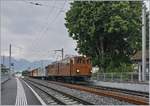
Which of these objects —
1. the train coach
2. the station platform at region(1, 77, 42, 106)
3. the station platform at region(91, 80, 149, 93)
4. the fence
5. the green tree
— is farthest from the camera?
the green tree

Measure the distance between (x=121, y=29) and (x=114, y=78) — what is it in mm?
8222

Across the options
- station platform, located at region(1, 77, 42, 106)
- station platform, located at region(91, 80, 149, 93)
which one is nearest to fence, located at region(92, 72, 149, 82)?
station platform, located at region(91, 80, 149, 93)

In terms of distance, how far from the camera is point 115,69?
53.1m

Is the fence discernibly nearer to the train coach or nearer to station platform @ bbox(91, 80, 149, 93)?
station platform @ bbox(91, 80, 149, 93)

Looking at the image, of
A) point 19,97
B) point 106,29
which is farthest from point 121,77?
point 19,97

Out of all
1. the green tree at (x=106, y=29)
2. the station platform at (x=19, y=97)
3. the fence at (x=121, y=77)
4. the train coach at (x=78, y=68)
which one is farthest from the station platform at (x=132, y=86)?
the green tree at (x=106, y=29)

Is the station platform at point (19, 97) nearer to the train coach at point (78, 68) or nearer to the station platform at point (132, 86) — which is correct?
the station platform at point (132, 86)

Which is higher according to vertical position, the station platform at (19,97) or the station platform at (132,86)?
the station platform at (132,86)

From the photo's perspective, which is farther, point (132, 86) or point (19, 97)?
point (132, 86)

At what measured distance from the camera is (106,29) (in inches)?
2099

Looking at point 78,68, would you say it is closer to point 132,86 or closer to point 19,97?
point 132,86

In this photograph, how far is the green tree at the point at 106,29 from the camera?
2104 inches

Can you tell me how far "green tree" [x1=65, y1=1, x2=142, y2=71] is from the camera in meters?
53.4

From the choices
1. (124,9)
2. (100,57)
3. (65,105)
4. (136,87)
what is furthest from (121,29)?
(65,105)
